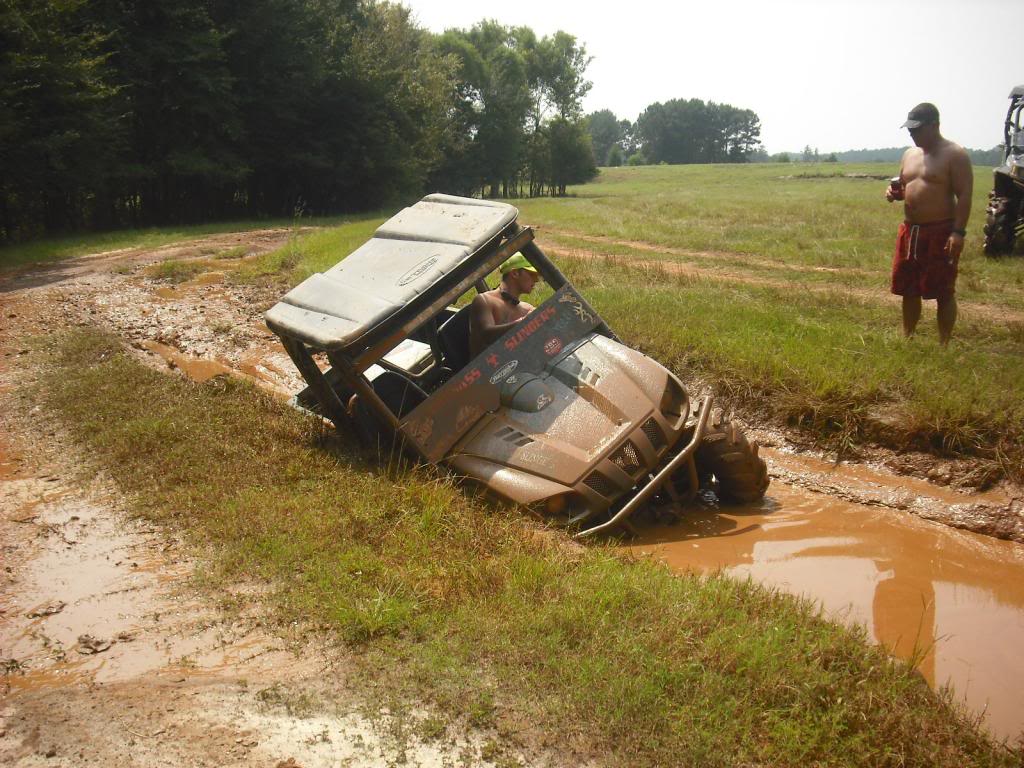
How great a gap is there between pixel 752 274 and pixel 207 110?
18867 mm

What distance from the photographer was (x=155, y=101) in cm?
2548

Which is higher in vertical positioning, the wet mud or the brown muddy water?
the wet mud

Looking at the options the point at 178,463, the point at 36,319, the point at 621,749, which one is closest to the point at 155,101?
the point at 36,319

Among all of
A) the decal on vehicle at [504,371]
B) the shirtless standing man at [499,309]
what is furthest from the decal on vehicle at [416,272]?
the decal on vehicle at [504,371]

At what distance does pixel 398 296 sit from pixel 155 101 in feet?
76.6

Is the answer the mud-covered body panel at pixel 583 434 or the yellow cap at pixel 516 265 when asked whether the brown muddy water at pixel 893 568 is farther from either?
the yellow cap at pixel 516 265

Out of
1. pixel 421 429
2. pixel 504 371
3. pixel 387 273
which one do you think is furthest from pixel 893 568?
pixel 387 273

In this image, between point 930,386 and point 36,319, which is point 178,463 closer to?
point 930,386

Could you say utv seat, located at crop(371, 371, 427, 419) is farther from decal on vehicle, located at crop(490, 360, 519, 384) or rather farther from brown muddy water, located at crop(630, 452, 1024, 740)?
brown muddy water, located at crop(630, 452, 1024, 740)

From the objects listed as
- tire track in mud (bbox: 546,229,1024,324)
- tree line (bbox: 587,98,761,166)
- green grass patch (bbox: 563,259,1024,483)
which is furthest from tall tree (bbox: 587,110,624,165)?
green grass patch (bbox: 563,259,1024,483)

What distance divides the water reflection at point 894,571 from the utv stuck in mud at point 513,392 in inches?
11.5

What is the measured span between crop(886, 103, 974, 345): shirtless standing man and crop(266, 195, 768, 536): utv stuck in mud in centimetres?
288

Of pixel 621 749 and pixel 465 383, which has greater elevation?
pixel 465 383

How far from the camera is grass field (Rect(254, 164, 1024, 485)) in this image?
248 inches
